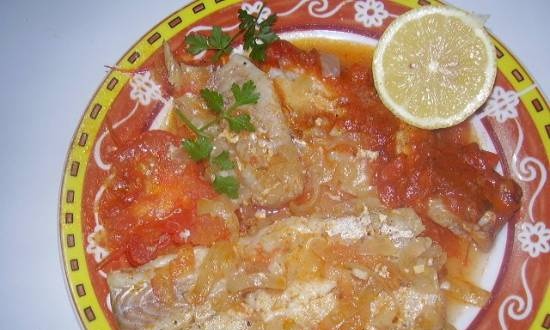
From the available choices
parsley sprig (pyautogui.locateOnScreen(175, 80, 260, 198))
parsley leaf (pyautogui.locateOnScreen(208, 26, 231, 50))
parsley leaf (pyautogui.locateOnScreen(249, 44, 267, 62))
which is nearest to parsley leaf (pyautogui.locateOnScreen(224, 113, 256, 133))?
parsley sprig (pyautogui.locateOnScreen(175, 80, 260, 198))

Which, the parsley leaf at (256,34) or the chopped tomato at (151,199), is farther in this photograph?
the parsley leaf at (256,34)

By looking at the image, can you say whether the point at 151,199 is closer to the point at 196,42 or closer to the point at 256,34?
the point at 196,42

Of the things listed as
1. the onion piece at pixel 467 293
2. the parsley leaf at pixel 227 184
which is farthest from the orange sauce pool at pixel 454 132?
the parsley leaf at pixel 227 184

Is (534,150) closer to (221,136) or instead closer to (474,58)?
(474,58)

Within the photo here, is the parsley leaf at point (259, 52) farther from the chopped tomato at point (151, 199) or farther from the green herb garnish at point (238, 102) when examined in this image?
the chopped tomato at point (151, 199)

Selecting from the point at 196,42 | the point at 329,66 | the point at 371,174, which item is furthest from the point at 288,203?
the point at 196,42

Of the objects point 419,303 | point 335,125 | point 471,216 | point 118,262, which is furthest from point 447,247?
point 118,262

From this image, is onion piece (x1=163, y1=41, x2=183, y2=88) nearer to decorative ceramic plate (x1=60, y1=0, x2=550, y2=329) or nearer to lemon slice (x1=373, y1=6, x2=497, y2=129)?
decorative ceramic plate (x1=60, y1=0, x2=550, y2=329)
